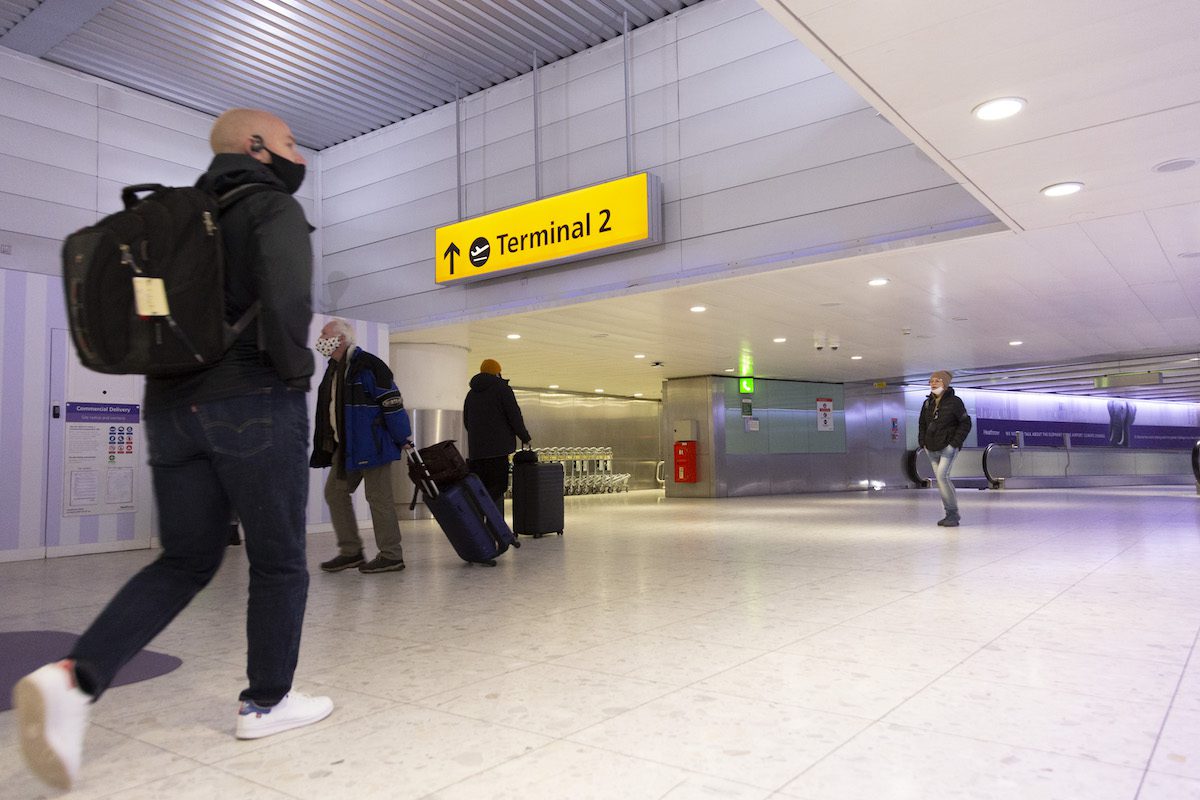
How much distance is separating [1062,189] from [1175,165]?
0.66 meters

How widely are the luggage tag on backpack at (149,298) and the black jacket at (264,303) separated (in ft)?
0.60

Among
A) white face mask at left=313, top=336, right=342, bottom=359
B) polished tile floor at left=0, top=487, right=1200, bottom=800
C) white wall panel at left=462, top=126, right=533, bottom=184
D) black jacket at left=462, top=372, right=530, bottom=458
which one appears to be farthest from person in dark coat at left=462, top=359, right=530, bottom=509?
white wall panel at left=462, top=126, right=533, bottom=184

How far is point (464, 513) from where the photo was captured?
5.89 meters

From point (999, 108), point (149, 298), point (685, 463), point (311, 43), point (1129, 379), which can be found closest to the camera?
point (149, 298)

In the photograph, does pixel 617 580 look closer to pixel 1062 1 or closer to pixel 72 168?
pixel 1062 1

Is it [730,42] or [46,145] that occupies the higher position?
[730,42]

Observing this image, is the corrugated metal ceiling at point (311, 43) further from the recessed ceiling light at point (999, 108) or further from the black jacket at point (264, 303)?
the black jacket at point (264, 303)

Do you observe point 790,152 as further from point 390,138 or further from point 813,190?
point 390,138

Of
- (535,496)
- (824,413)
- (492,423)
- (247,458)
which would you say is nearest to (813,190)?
(492,423)

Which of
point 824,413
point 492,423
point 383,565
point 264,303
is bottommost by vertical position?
point 383,565

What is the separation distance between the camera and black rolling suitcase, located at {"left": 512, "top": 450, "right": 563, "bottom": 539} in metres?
7.95

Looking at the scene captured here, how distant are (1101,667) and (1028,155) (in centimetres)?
340

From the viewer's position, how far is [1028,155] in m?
5.12

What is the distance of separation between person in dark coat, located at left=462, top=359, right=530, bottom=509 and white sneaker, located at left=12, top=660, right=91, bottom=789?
5384mm
